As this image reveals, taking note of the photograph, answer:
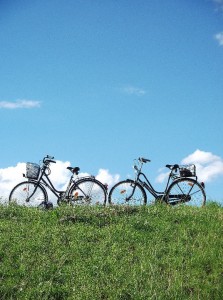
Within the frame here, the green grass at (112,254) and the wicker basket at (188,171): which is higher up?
the wicker basket at (188,171)

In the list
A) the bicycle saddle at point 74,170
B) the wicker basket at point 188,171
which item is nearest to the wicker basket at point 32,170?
the bicycle saddle at point 74,170

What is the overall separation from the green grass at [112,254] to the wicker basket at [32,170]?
2.62 m

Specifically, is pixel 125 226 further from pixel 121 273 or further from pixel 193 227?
pixel 121 273

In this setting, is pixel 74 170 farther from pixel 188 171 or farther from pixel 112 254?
pixel 112 254

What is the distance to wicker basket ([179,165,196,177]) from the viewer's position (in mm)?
16688

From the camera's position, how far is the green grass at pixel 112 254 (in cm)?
993

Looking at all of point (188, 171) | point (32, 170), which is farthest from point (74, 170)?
point (188, 171)

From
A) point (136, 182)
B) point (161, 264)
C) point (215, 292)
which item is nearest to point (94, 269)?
point (161, 264)

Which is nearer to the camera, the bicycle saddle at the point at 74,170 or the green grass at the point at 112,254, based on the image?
the green grass at the point at 112,254

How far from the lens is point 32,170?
16938 mm

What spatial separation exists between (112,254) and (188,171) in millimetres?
6030

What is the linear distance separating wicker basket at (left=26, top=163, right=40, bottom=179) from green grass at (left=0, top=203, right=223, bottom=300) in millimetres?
2622

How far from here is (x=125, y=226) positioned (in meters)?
12.9

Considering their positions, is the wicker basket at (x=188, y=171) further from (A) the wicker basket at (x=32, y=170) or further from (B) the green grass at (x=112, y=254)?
(A) the wicker basket at (x=32, y=170)
